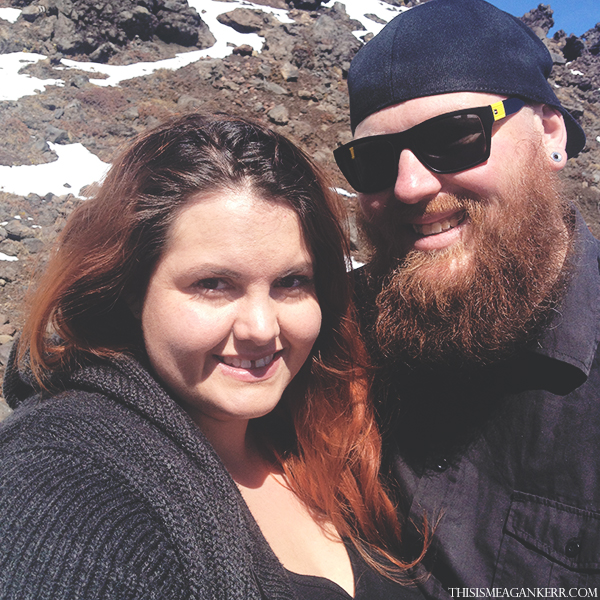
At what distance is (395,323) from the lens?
2.23m

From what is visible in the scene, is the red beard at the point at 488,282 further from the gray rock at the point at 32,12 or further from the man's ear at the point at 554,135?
the gray rock at the point at 32,12

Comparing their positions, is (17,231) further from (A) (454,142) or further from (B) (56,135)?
(A) (454,142)

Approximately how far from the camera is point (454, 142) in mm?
2061

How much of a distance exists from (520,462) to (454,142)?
1.36 meters

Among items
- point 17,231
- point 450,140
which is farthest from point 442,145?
point 17,231

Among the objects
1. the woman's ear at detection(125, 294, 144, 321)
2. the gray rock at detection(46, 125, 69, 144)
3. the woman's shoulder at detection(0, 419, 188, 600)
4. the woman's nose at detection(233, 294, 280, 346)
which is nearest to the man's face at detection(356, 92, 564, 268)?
the woman's nose at detection(233, 294, 280, 346)

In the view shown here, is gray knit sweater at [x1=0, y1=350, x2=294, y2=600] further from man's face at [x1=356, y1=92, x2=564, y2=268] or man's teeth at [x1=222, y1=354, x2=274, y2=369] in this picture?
man's face at [x1=356, y1=92, x2=564, y2=268]

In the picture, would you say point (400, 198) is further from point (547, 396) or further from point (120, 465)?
point (120, 465)

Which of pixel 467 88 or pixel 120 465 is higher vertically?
pixel 467 88

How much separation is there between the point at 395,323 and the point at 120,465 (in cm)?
138

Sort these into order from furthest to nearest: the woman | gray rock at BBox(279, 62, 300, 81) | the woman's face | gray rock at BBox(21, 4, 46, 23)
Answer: gray rock at BBox(21, 4, 46, 23), gray rock at BBox(279, 62, 300, 81), the woman's face, the woman

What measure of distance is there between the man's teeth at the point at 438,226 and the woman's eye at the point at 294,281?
2.47 ft

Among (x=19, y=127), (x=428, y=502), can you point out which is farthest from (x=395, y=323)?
(x=19, y=127)

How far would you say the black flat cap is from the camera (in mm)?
2102
